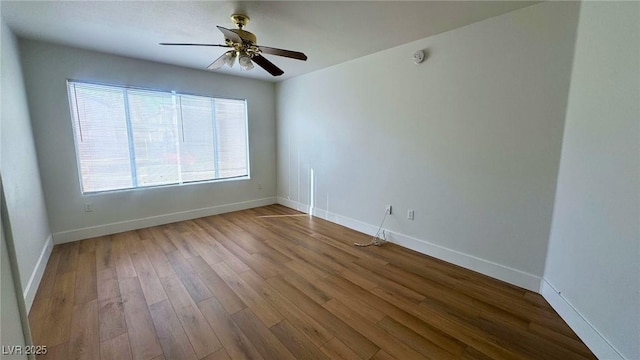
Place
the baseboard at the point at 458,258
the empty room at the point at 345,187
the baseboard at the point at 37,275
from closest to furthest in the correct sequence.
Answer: the empty room at the point at 345,187, the baseboard at the point at 37,275, the baseboard at the point at 458,258

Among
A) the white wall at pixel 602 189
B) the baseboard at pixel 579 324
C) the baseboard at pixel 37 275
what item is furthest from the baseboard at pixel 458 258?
the baseboard at pixel 37 275

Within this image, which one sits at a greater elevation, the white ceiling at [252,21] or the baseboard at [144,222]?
the white ceiling at [252,21]

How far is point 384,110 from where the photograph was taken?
3143 millimetres

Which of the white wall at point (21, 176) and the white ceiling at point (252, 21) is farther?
the white ceiling at point (252, 21)

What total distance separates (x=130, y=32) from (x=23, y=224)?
6.66ft

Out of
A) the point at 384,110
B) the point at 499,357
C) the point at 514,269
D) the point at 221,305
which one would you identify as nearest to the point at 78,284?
the point at 221,305

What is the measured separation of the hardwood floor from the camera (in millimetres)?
1586

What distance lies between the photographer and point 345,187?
12.4 feet

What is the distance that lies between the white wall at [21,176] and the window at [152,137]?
0.52 m

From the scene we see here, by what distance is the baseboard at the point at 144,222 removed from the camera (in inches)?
125

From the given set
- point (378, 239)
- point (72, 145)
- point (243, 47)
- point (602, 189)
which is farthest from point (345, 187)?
point (72, 145)

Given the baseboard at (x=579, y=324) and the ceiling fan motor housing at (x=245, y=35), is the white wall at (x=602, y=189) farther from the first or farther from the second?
the ceiling fan motor housing at (x=245, y=35)

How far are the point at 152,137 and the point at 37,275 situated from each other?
209cm

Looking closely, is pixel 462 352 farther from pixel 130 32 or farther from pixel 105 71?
pixel 105 71
